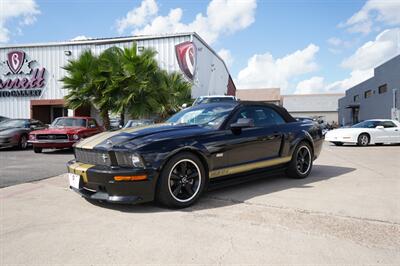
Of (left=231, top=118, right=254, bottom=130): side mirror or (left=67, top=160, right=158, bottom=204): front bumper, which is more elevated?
(left=231, top=118, right=254, bottom=130): side mirror

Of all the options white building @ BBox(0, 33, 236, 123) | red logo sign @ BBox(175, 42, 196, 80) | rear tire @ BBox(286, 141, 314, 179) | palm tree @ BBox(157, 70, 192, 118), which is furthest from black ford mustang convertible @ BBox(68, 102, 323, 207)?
white building @ BBox(0, 33, 236, 123)

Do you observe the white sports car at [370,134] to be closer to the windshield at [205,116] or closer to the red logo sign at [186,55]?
the red logo sign at [186,55]

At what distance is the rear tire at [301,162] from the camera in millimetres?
6191

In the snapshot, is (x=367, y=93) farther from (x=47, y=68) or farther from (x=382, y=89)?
(x=47, y=68)

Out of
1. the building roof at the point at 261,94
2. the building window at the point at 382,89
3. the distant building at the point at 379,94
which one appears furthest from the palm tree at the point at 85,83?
the building roof at the point at 261,94

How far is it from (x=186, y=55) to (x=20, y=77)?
11635 millimetres

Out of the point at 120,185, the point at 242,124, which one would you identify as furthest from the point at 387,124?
the point at 120,185

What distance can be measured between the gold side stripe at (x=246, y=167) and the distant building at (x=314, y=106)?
202 feet

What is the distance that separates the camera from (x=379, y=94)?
30.5m

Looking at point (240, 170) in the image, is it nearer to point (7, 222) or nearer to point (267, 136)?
point (267, 136)

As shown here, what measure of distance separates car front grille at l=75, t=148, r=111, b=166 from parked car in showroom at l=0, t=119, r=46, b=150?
10022mm

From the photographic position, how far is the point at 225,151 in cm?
495

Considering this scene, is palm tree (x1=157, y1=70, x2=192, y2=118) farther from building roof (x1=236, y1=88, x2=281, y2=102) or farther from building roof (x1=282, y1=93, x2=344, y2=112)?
building roof (x1=236, y1=88, x2=281, y2=102)

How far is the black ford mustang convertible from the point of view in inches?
165
